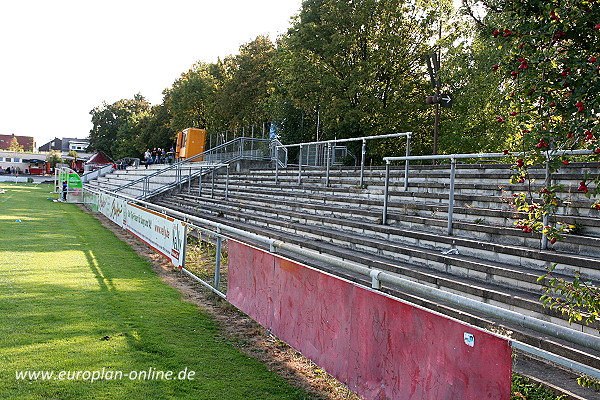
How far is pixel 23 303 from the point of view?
7.35 metres

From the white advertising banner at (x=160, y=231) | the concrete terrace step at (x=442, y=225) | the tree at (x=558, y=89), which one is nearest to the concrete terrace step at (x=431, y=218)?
the concrete terrace step at (x=442, y=225)

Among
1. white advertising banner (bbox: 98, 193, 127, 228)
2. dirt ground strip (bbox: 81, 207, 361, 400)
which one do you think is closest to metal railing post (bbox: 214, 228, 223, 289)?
dirt ground strip (bbox: 81, 207, 361, 400)

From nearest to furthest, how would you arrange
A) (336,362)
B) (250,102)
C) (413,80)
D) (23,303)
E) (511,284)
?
1. (336,362)
2. (511,284)
3. (23,303)
4. (413,80)
5. (250,102)

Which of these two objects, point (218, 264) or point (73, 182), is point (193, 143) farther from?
point (218, 264)

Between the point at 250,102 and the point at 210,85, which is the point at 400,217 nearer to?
the point at 250,102

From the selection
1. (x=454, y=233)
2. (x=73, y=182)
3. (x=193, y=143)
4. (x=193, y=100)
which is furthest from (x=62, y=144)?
(x=454, y=233)

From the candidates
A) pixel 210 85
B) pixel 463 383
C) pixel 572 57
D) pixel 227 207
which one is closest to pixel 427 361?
pixel 463 383

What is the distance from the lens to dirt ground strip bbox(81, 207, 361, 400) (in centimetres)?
506

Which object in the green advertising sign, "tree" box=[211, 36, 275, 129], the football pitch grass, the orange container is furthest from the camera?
"tree" box=[211, 36, 275, 129]

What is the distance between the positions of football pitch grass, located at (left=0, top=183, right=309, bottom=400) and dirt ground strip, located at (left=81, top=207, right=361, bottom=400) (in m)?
0.16

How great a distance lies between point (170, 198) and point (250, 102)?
2166 cm

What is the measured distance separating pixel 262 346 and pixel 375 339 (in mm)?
2568

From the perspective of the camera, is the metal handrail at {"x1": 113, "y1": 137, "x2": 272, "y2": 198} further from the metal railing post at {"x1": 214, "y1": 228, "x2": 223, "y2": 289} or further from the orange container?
the metal railing post at {"x1": 214, "y1": 228, "x2": 223, "y2": 289}

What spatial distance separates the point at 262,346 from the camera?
627 centimetres
